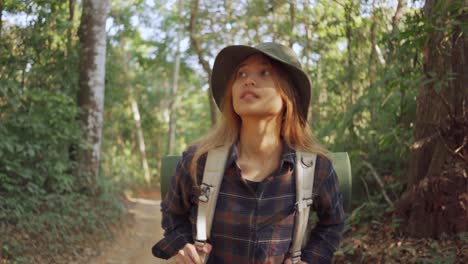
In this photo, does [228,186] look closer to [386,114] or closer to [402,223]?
[402,223]

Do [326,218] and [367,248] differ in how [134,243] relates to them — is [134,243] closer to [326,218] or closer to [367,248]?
[367,248]

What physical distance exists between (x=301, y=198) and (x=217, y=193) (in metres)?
0.38

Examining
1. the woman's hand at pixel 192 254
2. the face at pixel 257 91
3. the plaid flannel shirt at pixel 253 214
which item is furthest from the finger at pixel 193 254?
Answer: the face at pixel 257 91

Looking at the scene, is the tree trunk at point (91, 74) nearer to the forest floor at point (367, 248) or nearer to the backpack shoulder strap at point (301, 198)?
the forest floor at point (367, 248)

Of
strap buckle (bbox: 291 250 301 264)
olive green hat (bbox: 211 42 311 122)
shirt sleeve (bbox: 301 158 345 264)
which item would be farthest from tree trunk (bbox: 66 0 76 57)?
strap buckle (bbox: 291 250 301 264)

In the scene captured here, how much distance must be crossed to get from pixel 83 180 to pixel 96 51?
100 inches

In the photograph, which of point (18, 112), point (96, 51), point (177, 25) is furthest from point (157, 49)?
point (18, 112)

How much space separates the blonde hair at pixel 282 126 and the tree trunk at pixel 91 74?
7.90m

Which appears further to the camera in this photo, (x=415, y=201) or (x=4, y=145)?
(x=4, y=145)

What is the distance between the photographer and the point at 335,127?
8500mm

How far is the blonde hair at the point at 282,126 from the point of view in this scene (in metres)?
2.54

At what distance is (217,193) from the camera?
233cm

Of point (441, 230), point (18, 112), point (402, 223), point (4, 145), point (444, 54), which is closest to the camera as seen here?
point (444, 54)

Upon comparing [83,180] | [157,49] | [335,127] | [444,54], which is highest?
[157,49]
